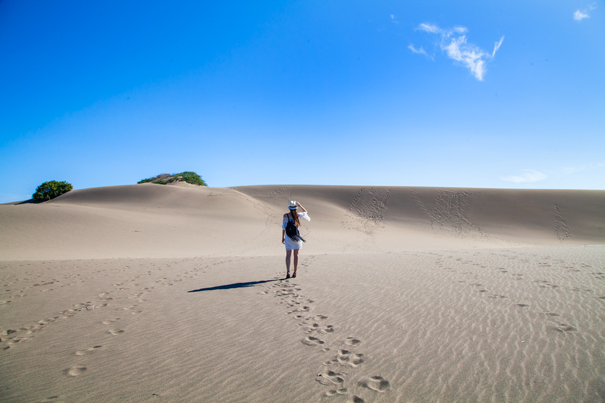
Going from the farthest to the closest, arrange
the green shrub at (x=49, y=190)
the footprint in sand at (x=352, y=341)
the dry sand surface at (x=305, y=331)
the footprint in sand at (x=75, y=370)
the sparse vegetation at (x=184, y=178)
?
1. the sparse vegetation at (x=184, y=178)
2. the green shrub at (x=49, y=190)
3. the footprint in sand at (x=352, y=341)
4. the footprint in sand at (x=75, y=370)
5. the dry sand surface at (x=305, y=331)

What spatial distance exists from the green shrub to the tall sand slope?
5879mm

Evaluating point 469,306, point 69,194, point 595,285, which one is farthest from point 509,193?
point 69,194

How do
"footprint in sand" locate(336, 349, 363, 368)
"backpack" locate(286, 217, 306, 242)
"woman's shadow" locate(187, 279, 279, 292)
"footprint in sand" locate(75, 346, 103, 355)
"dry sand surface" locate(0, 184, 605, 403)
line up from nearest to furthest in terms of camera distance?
"dry sand surface" locate(0, 184, 605, 403) < "footprint in sand" locate(336, 349, 363, 368) < "footprint in sand" locate(75, 346, 103, 355) < "woman's shadow" locate(187, 279, 279, 292) < "backpack" locate(286, 217, 306, 242)

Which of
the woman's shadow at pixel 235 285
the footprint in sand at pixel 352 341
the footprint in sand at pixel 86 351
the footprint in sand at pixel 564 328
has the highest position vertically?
the footprint in sand at pixel 564 328

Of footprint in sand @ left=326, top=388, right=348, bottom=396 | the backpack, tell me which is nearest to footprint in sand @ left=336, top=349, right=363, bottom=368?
footprint in sand @ left=326, top=388, right=348, bottom=396

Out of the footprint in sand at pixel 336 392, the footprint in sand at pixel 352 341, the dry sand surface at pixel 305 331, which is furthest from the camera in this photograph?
the footprint in sand at pixel 352 341

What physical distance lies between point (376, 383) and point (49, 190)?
54.0 m

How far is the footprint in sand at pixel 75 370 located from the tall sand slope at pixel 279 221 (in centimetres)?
1042

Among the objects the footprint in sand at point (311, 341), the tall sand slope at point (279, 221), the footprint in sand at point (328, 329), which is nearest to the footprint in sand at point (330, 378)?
the footprint in sand at point (311, 341)

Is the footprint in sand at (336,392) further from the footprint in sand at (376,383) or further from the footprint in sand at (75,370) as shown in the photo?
the footprint in sand at (75,370)

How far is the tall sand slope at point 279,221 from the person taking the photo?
15.2m

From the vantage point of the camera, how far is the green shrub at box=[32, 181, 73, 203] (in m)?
40.7

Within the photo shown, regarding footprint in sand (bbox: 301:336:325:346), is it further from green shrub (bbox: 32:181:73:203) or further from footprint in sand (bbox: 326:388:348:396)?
green shrub (bbox: 32:181:73:203)

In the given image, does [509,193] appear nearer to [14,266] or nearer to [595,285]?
[595,285]
